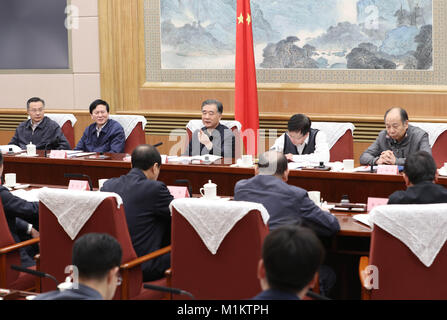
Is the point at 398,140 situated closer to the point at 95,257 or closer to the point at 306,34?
the point at 306,34

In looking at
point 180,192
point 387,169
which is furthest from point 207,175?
point 387,169

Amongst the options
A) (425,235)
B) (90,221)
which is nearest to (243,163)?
(90,221)

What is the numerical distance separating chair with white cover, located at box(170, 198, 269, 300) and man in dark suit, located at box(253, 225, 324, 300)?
107 cm

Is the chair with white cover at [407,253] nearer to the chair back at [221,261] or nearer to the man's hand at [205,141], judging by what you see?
the chair back at [221,261]

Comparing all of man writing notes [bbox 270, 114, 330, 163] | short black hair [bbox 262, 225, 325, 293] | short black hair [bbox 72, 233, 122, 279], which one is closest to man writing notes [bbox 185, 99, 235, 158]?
man writing notes [bbox 270, 114, 330, 163]

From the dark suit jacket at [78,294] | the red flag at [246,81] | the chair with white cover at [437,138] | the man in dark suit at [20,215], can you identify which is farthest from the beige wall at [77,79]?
the dark suit jacket at [78,294]

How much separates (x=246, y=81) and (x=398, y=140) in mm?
2091

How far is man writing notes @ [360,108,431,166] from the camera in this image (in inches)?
202

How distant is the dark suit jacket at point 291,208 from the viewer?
11.2 ft

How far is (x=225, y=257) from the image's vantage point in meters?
3.17

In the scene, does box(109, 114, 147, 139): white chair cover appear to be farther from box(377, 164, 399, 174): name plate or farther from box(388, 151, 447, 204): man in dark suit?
box(388, 151, 447, 204): man in dark suit

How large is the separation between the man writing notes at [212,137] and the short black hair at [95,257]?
3.61 m

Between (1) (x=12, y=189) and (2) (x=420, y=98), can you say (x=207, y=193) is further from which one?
(2) (x=420, y=98)
